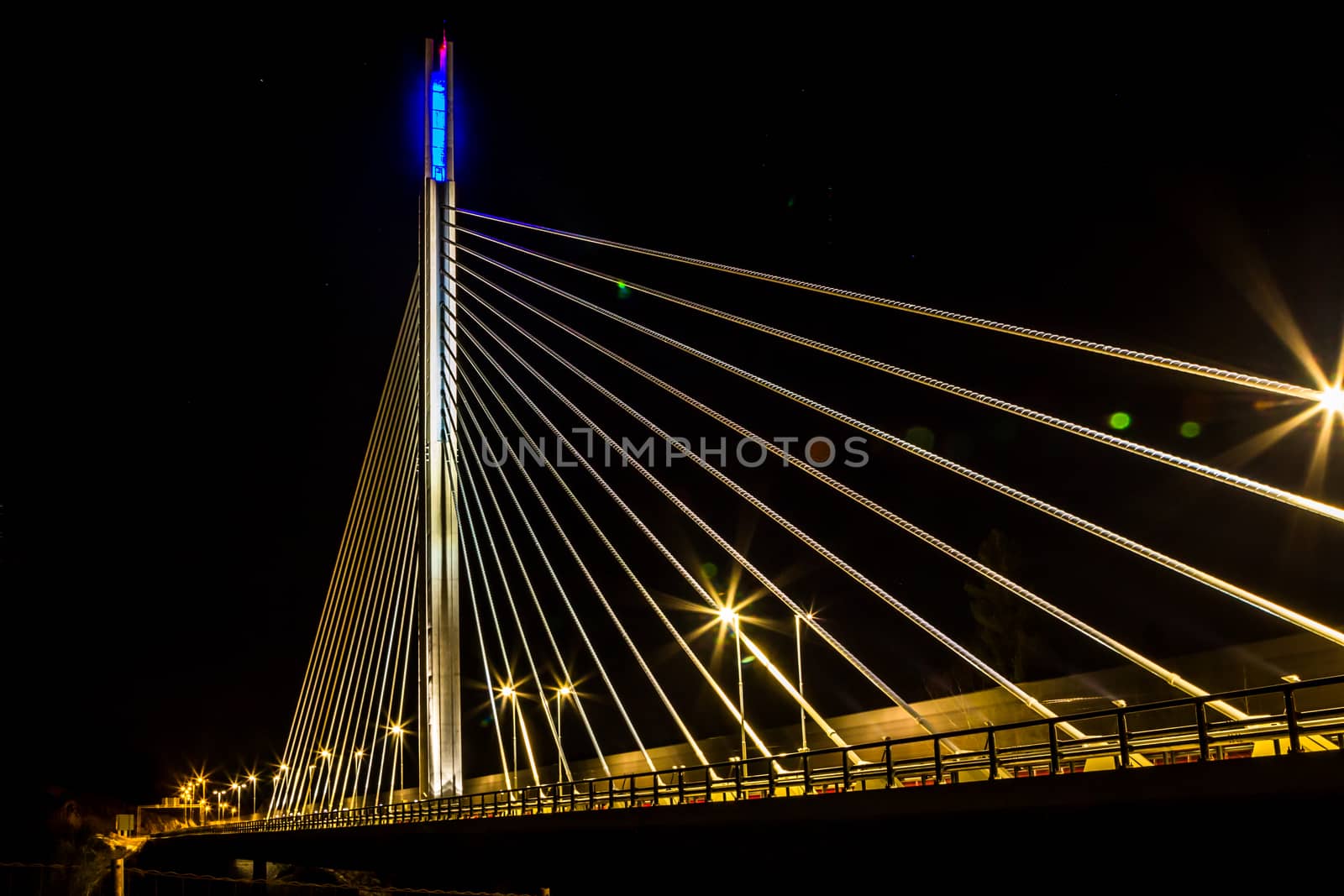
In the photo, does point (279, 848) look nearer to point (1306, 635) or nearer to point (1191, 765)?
point (1306, 635)

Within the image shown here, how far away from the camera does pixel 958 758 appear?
51.9 feet

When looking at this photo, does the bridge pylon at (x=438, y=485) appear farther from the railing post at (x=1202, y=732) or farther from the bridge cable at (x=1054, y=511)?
the railing post at (x=1202, y=732)

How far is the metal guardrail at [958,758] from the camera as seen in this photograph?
1208 cm

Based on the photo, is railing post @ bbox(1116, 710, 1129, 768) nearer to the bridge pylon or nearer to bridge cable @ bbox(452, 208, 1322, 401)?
bridge cable @ bbox(452, 208, 1322, 401)

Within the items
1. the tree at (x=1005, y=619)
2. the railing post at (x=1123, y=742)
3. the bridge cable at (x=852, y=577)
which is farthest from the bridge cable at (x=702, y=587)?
the tree at (x=1005, y=619)

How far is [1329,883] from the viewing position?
10.3 metres

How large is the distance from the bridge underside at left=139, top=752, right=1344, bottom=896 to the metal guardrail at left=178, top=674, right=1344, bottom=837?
1.61 ft

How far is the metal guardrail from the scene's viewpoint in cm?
1208

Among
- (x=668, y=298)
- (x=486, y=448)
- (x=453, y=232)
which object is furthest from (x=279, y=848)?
Answer: (x=668, y=298)

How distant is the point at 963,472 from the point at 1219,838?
18.6 ft

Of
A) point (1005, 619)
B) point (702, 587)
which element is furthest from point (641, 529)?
point (1005, 619)

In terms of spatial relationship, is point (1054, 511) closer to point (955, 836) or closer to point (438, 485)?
point (955, 836)

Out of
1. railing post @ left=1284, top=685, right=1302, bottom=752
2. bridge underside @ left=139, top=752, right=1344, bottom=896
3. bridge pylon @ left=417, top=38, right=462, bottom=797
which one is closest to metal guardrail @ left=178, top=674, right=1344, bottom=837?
railing post @ left=1284, top=685, right=1302, bottom=752

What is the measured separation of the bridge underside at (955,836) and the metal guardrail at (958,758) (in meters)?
0.49
